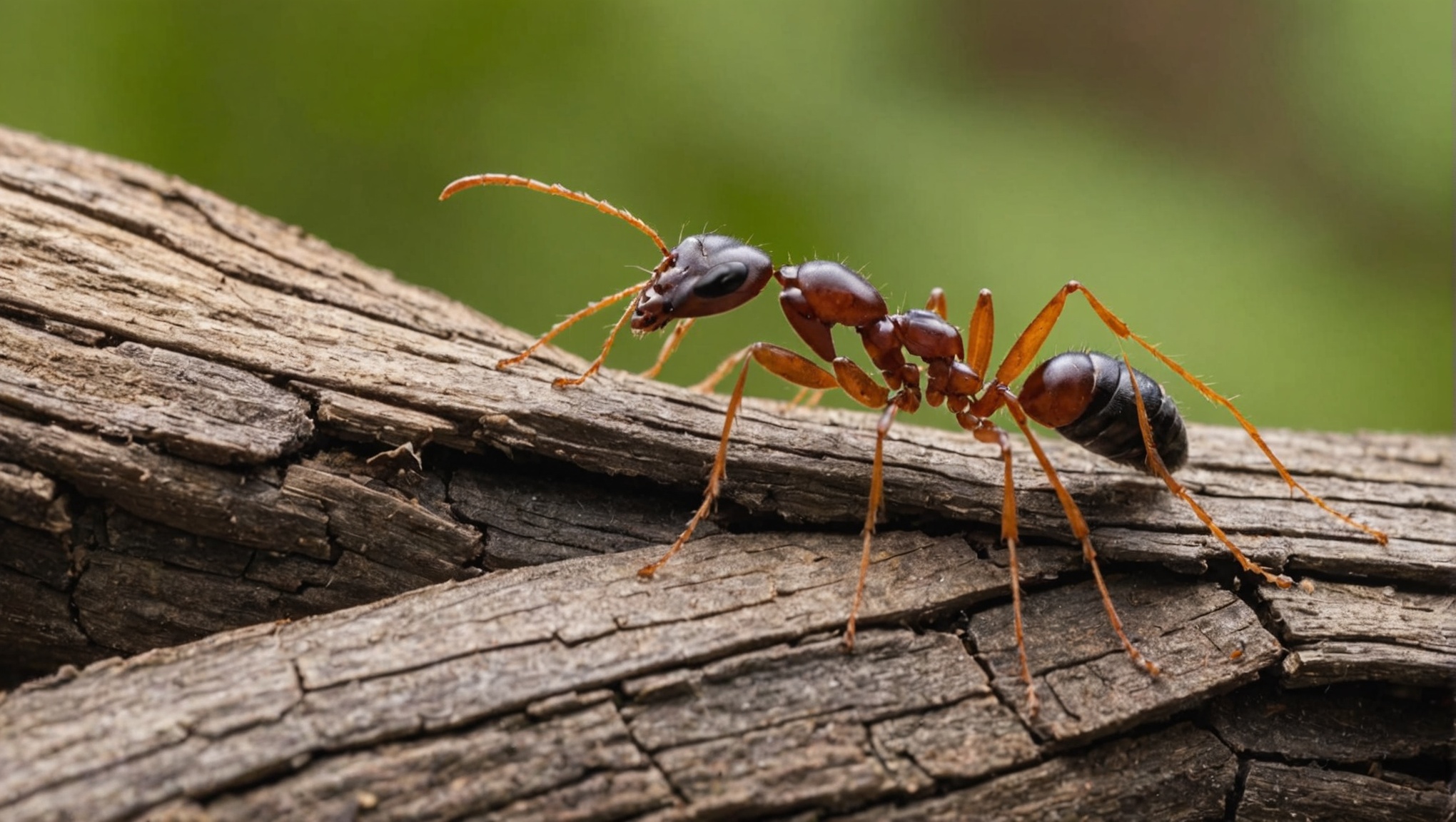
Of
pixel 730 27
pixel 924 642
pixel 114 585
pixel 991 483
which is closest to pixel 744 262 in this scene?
pixel 991 483

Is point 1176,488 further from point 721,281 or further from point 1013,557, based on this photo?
point 721,281

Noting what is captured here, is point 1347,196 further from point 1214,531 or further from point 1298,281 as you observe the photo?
point 1214,531

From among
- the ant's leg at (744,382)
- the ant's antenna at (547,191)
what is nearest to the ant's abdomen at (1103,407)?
the ant's leg at (744,382)

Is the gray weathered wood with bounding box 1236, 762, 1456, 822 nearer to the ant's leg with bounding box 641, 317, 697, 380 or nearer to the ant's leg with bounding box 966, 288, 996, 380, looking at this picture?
the ant's leg with bounding box 966, 288, 996, 380

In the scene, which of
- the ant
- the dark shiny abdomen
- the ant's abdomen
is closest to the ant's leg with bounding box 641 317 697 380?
Answer: the ant

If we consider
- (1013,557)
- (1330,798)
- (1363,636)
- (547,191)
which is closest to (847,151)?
(547,191)

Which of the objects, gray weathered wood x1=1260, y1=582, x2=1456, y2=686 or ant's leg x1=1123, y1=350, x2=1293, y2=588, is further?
ant's leg x1=1123, y1=350, x2=1293, y2=588
